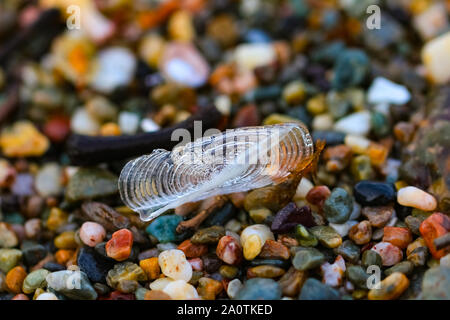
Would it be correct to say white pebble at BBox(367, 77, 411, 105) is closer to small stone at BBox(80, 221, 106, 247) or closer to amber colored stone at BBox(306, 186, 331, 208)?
amber colored stone at BBox(306, 186, 331, 208)

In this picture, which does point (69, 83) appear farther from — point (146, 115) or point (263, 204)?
point (263, 204)

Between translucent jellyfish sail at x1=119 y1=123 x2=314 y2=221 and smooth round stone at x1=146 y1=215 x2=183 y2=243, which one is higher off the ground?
translucent jellyfish sail at x1=119 y1=123 x2=314 y2=221

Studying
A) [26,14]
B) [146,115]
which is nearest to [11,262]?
[146,115]

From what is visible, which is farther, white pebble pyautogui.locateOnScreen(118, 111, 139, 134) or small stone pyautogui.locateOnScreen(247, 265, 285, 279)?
white pebble pyautogui.locateOnScreen(118, 111, 139, 134)

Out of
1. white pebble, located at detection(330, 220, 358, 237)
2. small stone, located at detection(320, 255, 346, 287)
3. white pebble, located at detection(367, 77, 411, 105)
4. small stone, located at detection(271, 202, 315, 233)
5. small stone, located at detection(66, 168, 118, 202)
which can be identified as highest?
white pebble, located at detection(367, 77, 411, 105)

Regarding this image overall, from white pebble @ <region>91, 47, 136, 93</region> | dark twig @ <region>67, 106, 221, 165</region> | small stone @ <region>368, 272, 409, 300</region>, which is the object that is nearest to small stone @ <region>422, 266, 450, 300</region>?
small stone @ <region>368, 272, 409, 300</region>

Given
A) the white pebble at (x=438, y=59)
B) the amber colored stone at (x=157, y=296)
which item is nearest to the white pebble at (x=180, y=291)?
the amber colored stone at (x=157, y=296)
